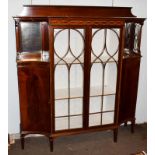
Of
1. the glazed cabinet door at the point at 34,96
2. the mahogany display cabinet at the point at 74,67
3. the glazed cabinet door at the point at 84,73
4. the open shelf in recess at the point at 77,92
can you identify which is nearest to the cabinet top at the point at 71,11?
the mahogany display cabinet at the point at 74,67

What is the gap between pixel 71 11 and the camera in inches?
103

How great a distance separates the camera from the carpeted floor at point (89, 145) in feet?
8.73

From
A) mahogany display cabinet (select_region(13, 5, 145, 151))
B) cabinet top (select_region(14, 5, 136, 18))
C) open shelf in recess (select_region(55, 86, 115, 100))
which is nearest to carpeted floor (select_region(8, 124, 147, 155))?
mahogany display cabinet (select_region(13, 5, 145, 151))

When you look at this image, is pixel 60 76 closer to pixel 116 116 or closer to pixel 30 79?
pixel 30 79

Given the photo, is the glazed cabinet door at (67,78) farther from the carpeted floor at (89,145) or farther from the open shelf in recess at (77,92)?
the carpeted floor at (89,145)

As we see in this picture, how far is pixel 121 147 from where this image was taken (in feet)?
9.09

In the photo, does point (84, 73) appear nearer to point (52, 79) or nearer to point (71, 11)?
point (52, 79)

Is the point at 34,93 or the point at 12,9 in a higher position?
the point at 12,9

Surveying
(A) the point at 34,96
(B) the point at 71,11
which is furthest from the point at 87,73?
(B) the point at 71,11

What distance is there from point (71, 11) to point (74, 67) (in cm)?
65

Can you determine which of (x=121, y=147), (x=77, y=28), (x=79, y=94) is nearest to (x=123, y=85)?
(x=79, y=94)

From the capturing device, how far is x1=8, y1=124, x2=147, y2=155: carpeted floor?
266 cm

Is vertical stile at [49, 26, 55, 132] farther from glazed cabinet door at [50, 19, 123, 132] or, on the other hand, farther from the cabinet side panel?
the cabinet side panel

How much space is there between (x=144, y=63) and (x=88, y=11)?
3.74ft
